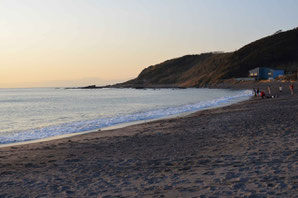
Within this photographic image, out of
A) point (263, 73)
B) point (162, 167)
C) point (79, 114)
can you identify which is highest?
point (263, 73)

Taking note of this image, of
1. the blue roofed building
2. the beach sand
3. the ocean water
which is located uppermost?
the blue roofed building

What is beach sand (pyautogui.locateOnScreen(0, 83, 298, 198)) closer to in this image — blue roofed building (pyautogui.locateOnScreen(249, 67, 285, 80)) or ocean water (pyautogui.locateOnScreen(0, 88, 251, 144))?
ocean water (pyautogui.locateOnScreen(0, 88, 251, 144))

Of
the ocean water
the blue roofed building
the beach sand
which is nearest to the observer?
the beach sand

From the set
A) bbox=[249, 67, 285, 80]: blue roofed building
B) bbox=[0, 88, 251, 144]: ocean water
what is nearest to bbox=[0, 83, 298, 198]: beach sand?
bbox=[0, 88, 251, 144]: ocean water

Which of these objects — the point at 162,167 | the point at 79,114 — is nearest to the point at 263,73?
the point at 79,114

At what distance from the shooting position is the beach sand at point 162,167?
639 centimetres

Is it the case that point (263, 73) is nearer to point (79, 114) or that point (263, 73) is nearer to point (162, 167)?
point (79, 114)

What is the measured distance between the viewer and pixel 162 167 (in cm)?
838

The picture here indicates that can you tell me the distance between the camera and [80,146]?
1255 centimetres

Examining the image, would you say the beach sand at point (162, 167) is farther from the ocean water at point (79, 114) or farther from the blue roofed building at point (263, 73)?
the blue roofed building at point (263, 73)

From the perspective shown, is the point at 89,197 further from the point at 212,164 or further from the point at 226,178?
the point at 212,164

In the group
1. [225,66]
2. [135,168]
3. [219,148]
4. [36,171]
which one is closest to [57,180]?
[36,171]

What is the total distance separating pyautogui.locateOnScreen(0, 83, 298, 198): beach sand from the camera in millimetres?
6391

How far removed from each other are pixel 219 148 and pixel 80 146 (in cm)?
545
